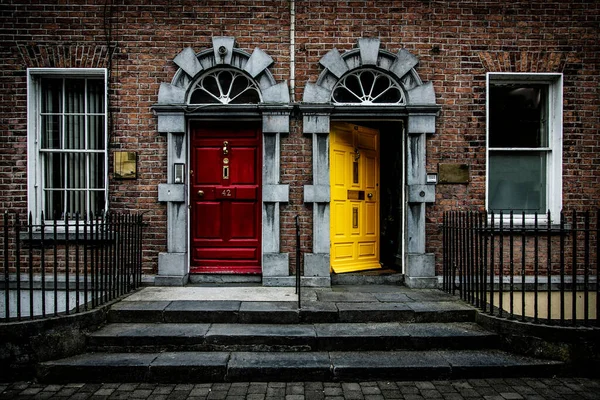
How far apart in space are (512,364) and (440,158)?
127 inches

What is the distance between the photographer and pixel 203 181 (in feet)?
22.5

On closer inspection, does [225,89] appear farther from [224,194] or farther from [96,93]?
[96,93]

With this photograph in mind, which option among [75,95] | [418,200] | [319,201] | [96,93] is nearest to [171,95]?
[96,93]

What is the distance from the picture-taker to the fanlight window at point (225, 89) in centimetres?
673

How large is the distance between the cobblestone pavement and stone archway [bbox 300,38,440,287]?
93.1 inches

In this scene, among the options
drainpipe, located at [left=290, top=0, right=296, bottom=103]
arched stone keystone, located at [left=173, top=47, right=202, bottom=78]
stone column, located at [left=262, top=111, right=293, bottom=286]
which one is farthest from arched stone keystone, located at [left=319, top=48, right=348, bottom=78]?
arched stone keystone, located at [left=173, top=47, right=202, bottom=78]

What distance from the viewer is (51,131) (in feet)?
22.6

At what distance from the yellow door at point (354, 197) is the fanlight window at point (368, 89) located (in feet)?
1.63

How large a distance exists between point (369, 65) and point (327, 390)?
4646mm

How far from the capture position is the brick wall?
6637mm

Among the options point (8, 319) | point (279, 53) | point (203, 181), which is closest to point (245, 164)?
point (203, 181)

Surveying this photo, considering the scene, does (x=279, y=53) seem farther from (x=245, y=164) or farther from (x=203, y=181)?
(x=203, y=181)

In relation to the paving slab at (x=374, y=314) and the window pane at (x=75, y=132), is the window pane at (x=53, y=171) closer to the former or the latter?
the window pane at (x=75, y=132)

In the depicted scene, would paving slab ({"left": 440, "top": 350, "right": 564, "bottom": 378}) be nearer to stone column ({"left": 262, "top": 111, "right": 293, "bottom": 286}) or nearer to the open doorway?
stone column ({"left": 262, "top": 111, "right": 293, "bottom": 286})
